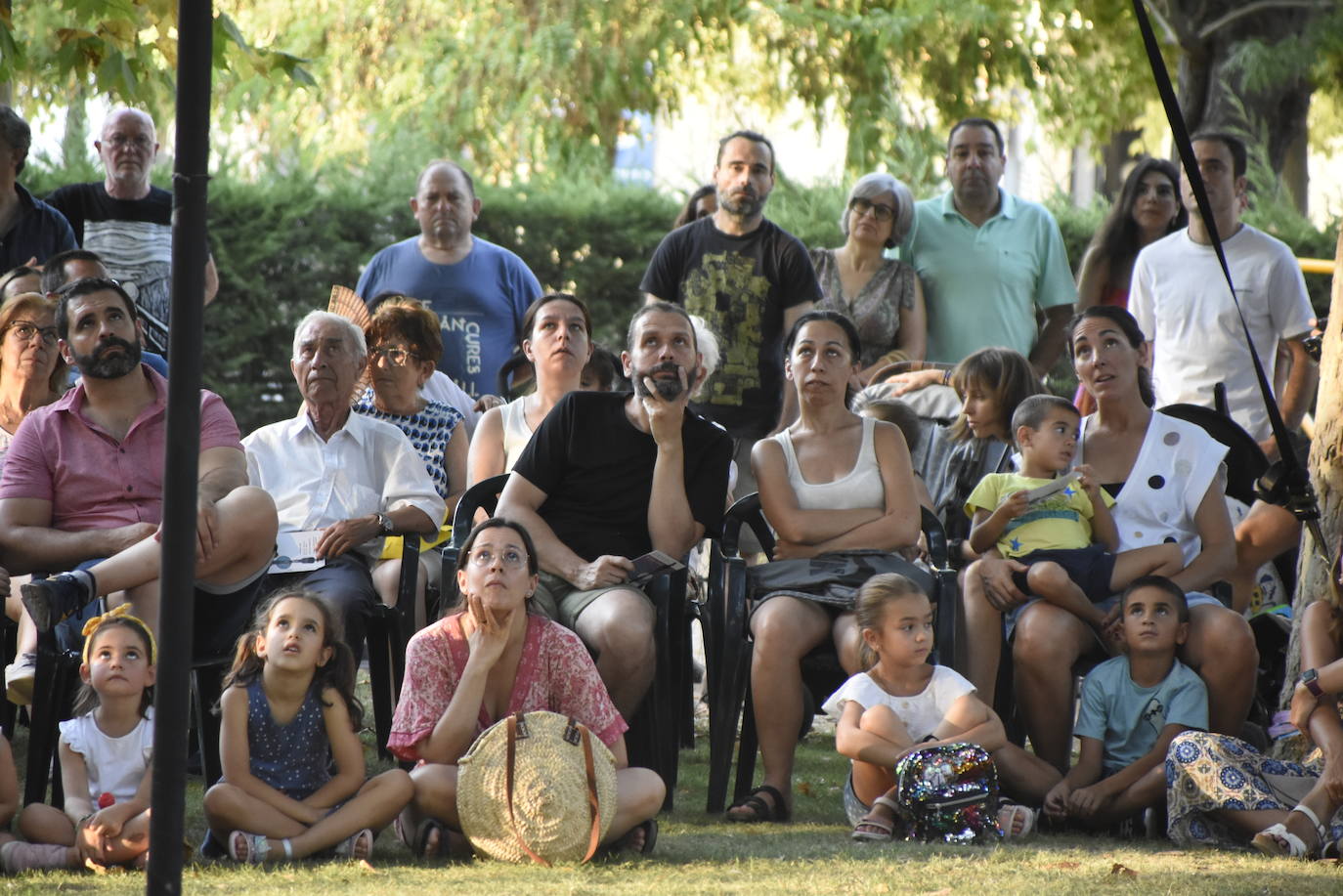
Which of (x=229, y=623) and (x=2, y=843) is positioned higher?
(x=229, y=623)

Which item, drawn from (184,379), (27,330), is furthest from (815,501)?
(184,379)

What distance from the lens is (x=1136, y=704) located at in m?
4.56

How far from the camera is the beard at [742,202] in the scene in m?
6.59

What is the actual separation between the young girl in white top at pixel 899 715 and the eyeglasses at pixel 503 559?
944mm

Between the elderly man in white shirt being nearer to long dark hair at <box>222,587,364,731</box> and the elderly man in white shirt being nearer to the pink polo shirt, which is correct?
the pink polo shirt

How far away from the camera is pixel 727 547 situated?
5.05m

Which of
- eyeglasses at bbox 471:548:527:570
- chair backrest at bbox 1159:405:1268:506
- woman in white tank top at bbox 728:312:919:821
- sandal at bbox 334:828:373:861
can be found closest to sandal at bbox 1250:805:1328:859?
woman in white tank top at bbox 728:312:919:821

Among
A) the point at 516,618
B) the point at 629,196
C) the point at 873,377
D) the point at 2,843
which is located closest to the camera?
the point at 2,843

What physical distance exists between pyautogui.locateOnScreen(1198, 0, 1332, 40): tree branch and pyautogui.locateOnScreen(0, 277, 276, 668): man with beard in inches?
343

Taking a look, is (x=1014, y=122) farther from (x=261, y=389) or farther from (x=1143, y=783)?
(x=1143, y=783)

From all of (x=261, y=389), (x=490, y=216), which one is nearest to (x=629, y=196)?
(x=490, y=216)

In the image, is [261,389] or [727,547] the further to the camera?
[261,389]

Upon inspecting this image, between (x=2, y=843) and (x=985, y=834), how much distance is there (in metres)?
2.30

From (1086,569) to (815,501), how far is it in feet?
2.66
